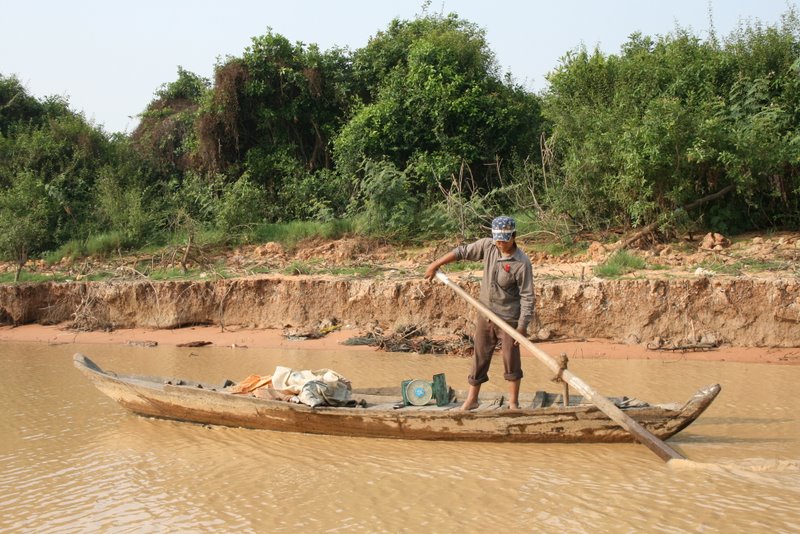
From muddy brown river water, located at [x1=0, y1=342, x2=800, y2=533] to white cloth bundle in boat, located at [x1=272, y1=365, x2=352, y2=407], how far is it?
354 millimetres

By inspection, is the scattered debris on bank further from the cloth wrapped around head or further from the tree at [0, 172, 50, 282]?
the tree at [0, 172, 50, 282]

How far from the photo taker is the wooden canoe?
5766 millimetres

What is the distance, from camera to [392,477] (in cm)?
555

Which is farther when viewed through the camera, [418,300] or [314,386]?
[418,300]

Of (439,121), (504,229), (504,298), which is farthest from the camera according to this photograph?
(439,121)

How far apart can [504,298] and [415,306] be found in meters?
4.64

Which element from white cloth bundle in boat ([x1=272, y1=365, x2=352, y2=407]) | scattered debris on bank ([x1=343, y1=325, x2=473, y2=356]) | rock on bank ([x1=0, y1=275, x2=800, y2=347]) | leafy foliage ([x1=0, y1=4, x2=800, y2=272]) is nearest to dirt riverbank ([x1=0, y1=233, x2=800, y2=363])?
rock on bank ([x1=0, y1=275, x2=800, y2=347])

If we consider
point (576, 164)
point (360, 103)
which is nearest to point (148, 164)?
point (360, 103)

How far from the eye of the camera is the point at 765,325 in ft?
30.0

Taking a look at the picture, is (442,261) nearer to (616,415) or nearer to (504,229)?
(504,229)

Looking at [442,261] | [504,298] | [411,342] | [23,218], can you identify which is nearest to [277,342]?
[411,342]

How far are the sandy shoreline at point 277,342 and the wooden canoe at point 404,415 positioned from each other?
3053mm

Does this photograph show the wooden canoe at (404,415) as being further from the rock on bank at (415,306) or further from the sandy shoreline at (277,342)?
the rock on bank at (415,306)

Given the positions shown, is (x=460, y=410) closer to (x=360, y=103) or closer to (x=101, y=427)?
(x=101, y=427)
